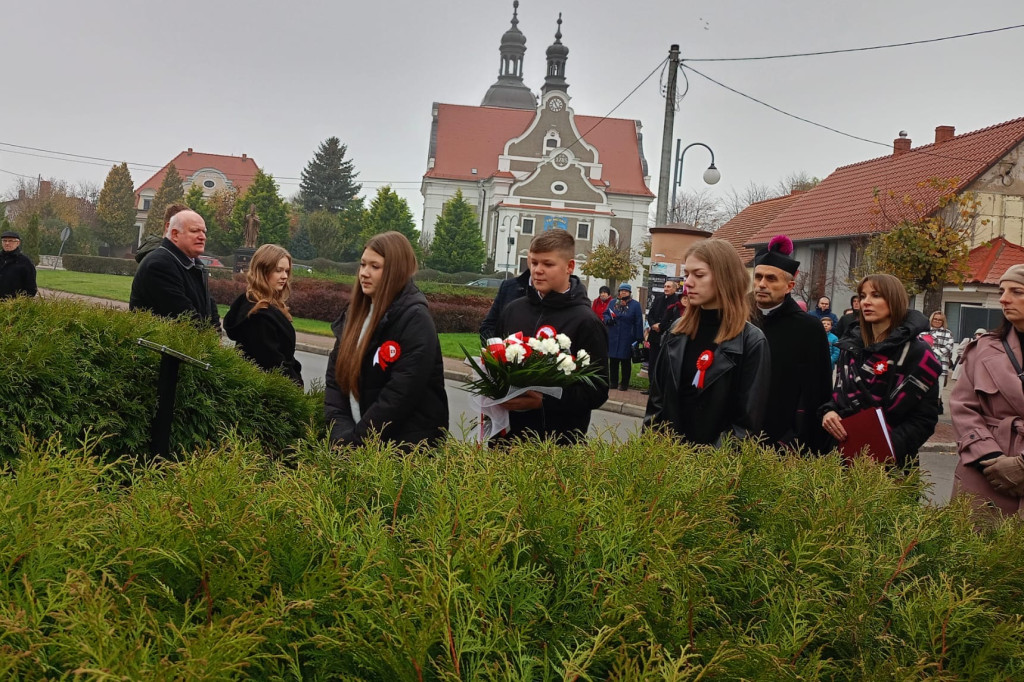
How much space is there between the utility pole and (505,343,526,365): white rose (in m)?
17.2

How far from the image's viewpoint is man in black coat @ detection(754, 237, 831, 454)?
5707mm

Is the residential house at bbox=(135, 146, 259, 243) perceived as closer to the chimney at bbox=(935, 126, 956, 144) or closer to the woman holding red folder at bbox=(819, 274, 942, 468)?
the chimney at bbox=(935, 126, 956, 144)

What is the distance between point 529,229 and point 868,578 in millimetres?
88810

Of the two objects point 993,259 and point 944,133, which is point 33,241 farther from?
point 993,259

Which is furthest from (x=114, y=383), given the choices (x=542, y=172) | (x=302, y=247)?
(x=302, y=247)

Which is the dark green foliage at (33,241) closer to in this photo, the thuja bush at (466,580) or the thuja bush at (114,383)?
the thuja bush at (114,383)

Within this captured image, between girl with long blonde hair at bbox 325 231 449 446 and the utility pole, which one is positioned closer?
girl with long blonde hair at bbox 325 231 449 446

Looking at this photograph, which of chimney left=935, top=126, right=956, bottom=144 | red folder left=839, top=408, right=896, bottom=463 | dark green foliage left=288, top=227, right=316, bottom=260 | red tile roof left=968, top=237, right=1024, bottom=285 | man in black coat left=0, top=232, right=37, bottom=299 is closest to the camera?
red folder left=839, top=408, right=896, bottom=463

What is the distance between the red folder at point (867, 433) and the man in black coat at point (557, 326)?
5.14 feet

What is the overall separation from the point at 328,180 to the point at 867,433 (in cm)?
10622

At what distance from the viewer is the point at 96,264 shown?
60.8m

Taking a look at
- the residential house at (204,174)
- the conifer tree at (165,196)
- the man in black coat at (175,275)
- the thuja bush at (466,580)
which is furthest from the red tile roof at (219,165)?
the thuja bush at (466,580)

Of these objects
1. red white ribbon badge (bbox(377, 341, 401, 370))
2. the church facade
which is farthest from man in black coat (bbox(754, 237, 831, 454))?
the church facade

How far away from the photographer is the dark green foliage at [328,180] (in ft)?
352
